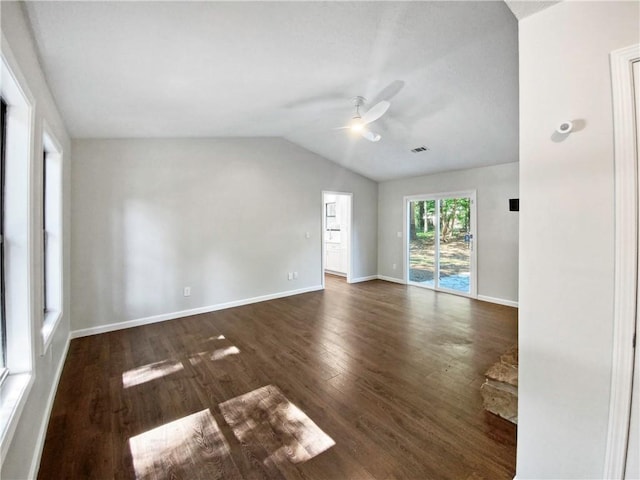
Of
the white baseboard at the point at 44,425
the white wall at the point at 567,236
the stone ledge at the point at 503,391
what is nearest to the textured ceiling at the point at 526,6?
the white wall at the point at 567,236

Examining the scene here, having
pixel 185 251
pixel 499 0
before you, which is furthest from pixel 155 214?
pixel 499 0

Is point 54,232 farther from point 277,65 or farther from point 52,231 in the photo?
point 277,65

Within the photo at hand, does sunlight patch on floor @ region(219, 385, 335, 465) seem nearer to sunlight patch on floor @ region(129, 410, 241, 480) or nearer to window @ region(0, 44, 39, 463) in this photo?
sunlight patch on floor @ region(129, 410, 241, 480)

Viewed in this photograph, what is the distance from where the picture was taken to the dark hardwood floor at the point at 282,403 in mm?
1591

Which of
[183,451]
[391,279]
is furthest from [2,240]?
[391,279]

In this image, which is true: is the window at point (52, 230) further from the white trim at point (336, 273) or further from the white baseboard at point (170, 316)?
the white trim at point (336, 273)

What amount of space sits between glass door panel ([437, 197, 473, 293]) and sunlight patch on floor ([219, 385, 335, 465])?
14.4ft

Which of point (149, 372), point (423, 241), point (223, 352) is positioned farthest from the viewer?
point (423, 241)

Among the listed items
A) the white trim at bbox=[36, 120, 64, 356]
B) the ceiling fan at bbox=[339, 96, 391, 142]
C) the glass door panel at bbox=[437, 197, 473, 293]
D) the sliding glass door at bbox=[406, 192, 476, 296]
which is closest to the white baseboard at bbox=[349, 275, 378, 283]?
the sliding glass door at bbox=[406, 192, 476, 296]

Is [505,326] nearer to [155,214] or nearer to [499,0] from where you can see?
[499,0]

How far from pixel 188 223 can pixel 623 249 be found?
14.5ft

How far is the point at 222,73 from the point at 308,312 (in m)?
3.27

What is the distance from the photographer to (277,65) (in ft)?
7.59

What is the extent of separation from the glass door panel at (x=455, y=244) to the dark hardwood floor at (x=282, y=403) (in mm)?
1588
